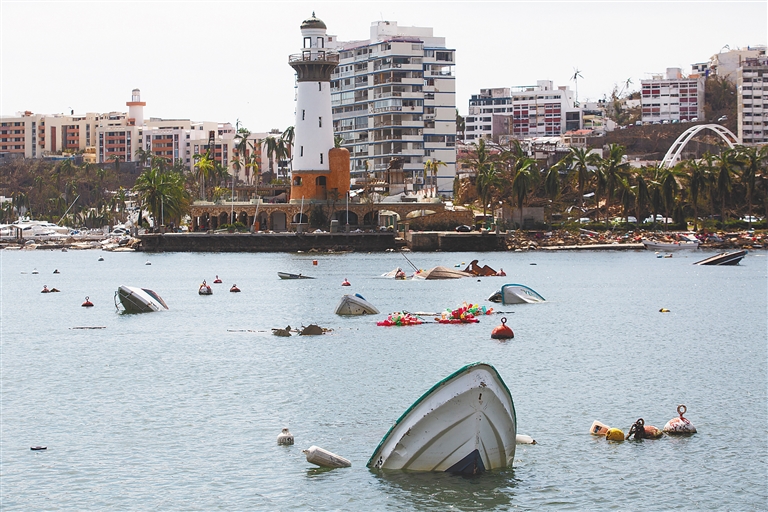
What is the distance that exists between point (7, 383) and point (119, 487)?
582 inches

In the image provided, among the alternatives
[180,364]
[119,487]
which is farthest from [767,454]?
[180,364]

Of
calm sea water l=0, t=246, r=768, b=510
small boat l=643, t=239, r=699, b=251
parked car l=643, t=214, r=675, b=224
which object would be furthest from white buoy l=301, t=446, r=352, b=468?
parked car l=643, t=214, r=675, b=224

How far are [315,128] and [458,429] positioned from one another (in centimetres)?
10464

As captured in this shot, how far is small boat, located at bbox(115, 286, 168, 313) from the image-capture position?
193ft

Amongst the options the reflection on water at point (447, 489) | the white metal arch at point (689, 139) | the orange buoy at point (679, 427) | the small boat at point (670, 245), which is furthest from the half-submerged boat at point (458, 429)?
the white metal arch at point (689, 139)

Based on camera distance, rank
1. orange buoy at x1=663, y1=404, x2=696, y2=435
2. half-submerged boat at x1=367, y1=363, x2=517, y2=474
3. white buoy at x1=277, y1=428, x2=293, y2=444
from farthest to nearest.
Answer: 1. orange buoy at x1=663, y1=404, x2=696, y2=435
2. white buoy at x1=277, y1=428, x2=293, y2=444
3. half-submerged boat at x1=367, y1=363, x2=517, y2=474

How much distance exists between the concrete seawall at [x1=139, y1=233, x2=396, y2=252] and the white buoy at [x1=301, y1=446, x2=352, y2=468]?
9581 cm

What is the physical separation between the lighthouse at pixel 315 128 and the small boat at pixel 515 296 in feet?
215

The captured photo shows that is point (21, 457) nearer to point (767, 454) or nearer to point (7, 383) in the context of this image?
point (7, 383)

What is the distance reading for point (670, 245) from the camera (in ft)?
389

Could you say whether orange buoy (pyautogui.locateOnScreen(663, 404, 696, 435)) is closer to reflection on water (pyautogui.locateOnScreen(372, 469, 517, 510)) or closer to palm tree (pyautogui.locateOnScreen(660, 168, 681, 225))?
reflection on water (pyautogui.locateOnScreen(372, 469, 517, 510))

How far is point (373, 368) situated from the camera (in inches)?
1481

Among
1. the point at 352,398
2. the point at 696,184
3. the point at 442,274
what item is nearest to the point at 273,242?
the point at 442,274

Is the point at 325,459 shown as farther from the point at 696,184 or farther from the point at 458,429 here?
the point at 696,184
